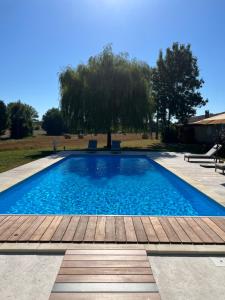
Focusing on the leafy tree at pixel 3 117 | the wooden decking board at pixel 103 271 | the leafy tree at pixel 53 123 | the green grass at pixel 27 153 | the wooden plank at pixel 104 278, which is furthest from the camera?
the leafy tree at pixel 53 123

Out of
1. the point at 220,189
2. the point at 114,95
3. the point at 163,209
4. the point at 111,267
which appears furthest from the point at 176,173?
the point at 114,95

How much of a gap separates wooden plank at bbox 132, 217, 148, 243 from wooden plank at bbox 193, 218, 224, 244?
1.40 metres

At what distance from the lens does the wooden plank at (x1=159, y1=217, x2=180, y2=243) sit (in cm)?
575

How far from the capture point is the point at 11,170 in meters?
14.4

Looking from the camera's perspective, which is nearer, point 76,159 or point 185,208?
point 185,208

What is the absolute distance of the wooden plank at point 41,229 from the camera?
5.83 m

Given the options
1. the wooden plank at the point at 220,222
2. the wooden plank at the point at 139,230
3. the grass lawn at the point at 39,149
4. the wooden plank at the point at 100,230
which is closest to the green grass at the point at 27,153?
the grass lawn at the point at 39,149

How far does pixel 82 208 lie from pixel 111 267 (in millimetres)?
5016

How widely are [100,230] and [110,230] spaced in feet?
0.73

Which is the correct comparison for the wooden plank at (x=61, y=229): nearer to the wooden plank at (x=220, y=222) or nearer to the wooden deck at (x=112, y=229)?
the wooden deck at (x=112, y=229)

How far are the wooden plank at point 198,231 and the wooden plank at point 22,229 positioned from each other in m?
3.79

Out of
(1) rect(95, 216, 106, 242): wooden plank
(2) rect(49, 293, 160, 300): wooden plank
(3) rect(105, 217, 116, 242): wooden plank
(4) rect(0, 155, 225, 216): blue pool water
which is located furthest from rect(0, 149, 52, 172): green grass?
(2) rect(49, 293, 160, 300): wooden plank

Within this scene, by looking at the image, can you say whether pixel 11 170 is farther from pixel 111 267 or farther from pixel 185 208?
pixel 111 267

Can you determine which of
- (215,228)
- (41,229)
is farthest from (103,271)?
(215,228)
